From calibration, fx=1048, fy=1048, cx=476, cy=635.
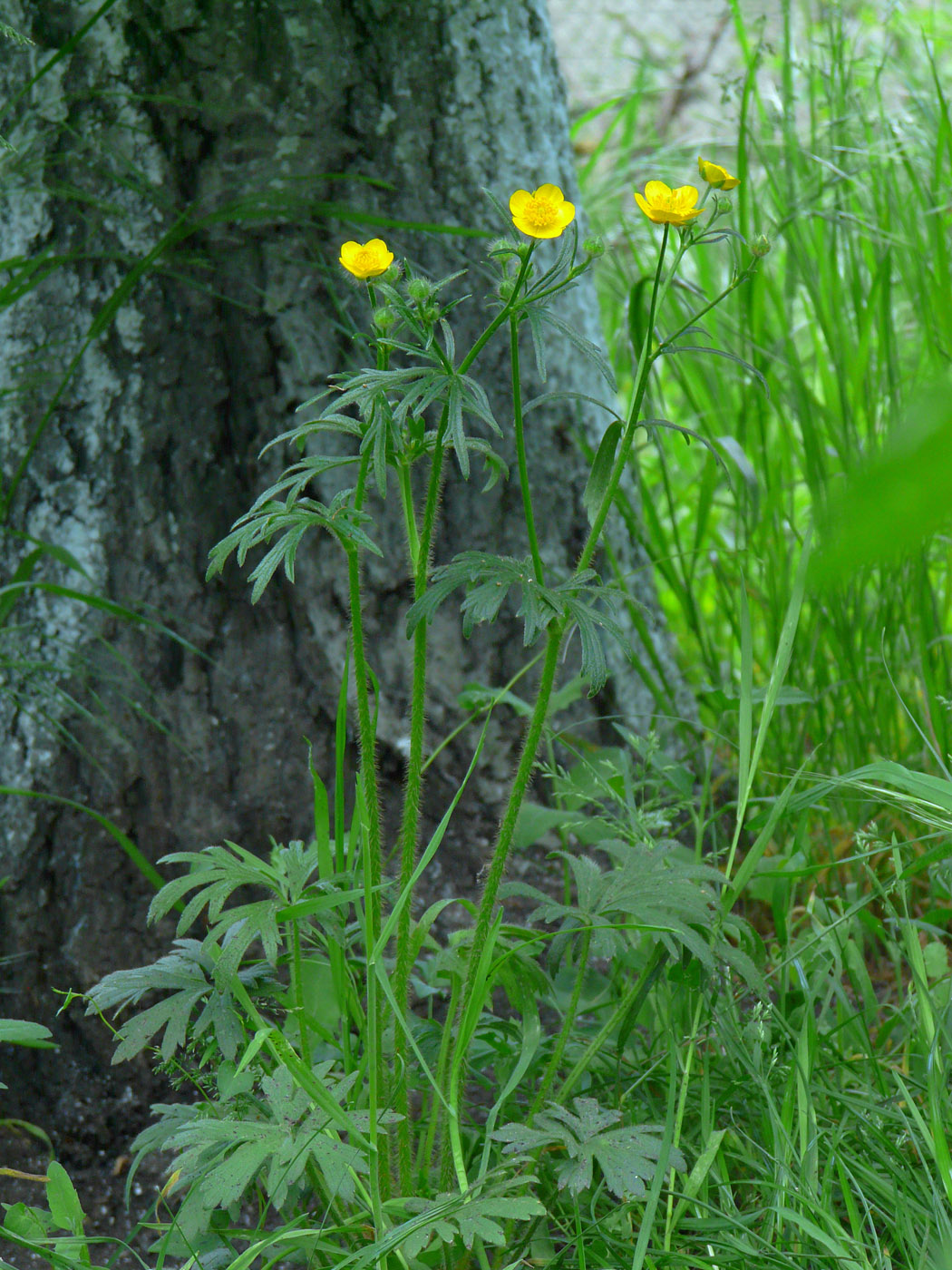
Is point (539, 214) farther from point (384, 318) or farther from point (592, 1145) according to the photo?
point (592, 1145)

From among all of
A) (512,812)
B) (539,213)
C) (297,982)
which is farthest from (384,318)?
(297,982)

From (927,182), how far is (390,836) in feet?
4.29

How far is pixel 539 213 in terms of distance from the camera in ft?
2.54

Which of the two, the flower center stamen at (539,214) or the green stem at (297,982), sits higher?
the flower center stamen at (539,214)

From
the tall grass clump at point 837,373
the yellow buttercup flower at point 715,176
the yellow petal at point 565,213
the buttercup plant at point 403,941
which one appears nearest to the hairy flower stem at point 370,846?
the buttercup plant at point 403,941

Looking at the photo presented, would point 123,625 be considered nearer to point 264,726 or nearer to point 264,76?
point 264,726

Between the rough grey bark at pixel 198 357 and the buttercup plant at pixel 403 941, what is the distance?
0.44m

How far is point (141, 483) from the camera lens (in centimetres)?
145

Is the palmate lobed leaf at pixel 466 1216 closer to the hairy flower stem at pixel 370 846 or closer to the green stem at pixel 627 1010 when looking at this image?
the hairy flower stem at pixel 370 846

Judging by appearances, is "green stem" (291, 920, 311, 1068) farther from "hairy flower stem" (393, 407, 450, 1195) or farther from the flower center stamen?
the flower center stamen

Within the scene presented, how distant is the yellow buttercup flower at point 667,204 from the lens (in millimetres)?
793

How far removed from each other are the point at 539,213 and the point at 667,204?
11cm

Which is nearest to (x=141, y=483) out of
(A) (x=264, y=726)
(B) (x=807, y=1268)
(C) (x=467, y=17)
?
(A) (x=264, y=726)

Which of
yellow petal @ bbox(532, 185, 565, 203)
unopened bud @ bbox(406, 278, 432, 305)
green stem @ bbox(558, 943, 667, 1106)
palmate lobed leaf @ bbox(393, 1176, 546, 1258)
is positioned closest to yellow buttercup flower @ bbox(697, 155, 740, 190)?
yellow petal @ bbox(532, 185, 565, 203)
